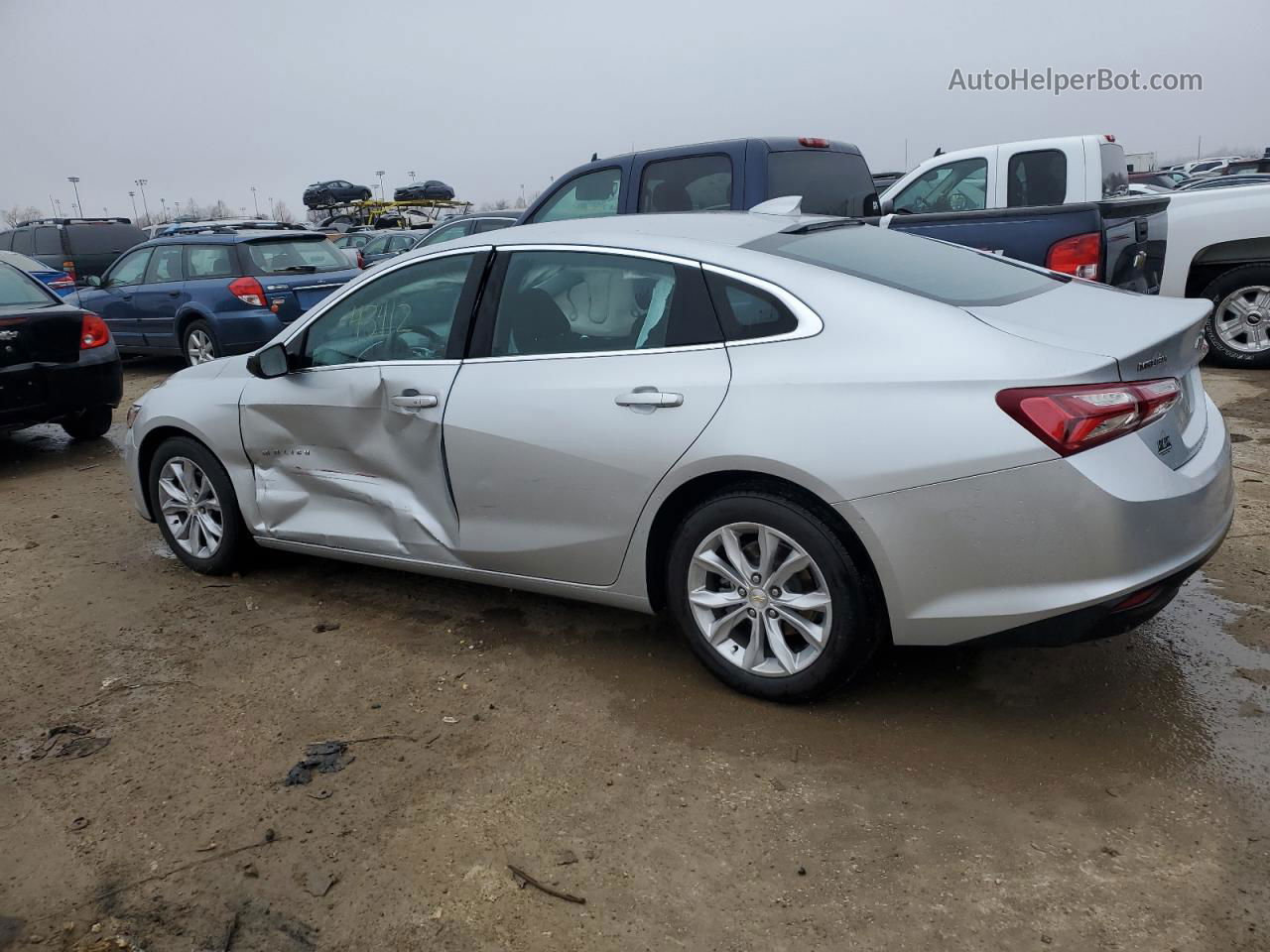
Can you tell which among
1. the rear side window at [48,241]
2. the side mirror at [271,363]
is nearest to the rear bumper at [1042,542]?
the side mirror at [271,363]

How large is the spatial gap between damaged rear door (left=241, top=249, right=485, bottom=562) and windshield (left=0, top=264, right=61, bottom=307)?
4.17 meters

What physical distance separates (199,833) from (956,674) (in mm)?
2480

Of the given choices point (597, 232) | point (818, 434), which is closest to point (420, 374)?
point (597, 232)

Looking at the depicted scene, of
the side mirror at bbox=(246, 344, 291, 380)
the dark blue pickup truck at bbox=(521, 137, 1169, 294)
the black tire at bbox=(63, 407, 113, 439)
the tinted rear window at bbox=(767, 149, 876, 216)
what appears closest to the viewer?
the side mirror at bbox=(246, 344, 291, 380)

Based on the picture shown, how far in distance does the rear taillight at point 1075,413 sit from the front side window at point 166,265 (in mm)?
10185

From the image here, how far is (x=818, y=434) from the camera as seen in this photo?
303 centimetres

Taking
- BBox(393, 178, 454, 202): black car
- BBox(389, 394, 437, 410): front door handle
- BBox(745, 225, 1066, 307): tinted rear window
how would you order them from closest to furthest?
BBox(745, 225, 1066, 307): tinted rear window < BBox(389, 394, 437, 410): front door handle < BBox(393, 178, 454, 202): black car

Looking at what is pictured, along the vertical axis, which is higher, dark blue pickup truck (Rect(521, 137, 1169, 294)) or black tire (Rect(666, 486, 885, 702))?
dark blue pickup truck (Rect(521, 137, 1169, 294))

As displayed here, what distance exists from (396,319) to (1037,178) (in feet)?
23.6

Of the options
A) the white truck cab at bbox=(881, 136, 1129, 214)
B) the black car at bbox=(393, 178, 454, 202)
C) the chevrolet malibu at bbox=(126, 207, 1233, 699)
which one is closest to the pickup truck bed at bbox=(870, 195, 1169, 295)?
the white truck cab at bbox=(881, 136, 1129, 214)

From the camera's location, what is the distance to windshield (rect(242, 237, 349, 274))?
1048 centimetres

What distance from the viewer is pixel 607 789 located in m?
3.00

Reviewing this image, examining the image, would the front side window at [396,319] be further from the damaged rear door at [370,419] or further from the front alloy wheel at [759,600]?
the front alloy wheel at [759,600]

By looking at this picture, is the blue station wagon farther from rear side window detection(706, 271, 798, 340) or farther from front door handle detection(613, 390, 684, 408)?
rear side window detection(706, 271, 798, 340)
